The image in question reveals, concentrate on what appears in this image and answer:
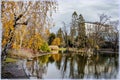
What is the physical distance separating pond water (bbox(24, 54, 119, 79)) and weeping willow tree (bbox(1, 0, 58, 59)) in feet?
0.56

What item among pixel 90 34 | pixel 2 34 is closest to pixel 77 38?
pixel 90 34

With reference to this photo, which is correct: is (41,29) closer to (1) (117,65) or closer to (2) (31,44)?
(2) (31,44)

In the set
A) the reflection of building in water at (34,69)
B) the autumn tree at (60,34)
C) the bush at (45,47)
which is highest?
the autumn tree at (60,34)

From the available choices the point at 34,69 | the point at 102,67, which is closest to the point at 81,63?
the point at 102,67

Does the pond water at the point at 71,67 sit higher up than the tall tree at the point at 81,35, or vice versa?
the tall tree at the point at 81,35

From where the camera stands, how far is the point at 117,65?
24.1 feet

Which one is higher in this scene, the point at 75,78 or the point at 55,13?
the point at 55,13

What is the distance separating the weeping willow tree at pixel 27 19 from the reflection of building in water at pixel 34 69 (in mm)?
148

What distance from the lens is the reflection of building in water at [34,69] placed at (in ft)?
24.2

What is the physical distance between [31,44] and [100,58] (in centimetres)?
62

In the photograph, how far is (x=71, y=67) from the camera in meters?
7.41

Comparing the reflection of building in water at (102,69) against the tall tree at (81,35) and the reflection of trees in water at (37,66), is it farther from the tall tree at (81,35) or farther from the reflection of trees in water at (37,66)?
the reflection of trees in water at (37,66)

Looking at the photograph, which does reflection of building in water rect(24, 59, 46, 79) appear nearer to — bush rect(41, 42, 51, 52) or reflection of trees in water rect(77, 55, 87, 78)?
bush rect(41, 42, 51, 52)

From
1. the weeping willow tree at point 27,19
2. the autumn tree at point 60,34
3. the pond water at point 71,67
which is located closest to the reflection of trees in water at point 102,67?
the pond water at point 71,67
